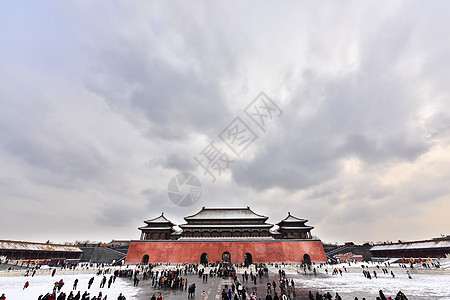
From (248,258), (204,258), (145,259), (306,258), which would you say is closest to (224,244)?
(204,258)

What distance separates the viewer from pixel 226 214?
141 feet

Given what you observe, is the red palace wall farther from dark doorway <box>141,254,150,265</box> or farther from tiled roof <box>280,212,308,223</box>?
tiled roof <box>280,212,308,223</box>

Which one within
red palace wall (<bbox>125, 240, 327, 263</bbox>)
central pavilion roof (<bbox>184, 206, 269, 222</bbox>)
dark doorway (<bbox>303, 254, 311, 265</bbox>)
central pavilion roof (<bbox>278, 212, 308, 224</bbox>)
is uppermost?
central pavilion roof (<bbox>184, 206, 269, 222</bbox>)

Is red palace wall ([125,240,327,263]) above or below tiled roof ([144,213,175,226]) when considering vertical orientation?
below

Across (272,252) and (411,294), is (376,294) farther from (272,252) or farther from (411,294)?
(272,252)

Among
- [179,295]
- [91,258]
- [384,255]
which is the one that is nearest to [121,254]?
[91,258]

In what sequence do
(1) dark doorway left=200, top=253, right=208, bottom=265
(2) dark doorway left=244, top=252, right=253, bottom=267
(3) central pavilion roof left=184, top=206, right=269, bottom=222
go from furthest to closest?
1. (3) central pavilion roof left=184, top=206, right=269, bottom=222
2. (1) dark doorway left=200, top=253, right=208, bottom=265
3. (2) dark doorway left=244, top=252, right=253, bottom=267

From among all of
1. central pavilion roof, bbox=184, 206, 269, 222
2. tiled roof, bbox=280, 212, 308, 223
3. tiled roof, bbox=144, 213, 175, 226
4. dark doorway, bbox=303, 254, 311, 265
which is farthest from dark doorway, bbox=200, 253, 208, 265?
dark doorway, bbox=303, 254, 311, 265

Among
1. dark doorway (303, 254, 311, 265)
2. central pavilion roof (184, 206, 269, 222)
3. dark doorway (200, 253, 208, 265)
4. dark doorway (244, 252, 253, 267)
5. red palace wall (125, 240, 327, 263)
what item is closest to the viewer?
red palace wall (125, 240, 327, 263)

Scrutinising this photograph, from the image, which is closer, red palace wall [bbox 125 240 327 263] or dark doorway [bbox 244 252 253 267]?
red palace wall [bbox 125 240 327 263]

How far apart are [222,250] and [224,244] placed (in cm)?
97

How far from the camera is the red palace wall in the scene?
1339 inches

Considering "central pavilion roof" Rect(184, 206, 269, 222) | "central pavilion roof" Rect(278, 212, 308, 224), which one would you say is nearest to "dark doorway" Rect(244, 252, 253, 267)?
"central pavilion roof" Rect(184, 206, 269, 222)

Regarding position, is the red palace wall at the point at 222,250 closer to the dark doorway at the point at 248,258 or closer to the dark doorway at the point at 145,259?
the dark doorway at the point at 145,259
